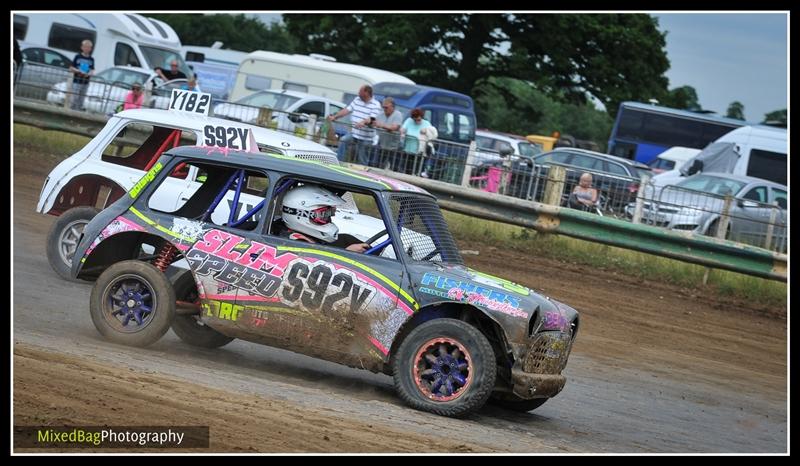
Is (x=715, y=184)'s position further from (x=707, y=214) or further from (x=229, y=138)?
(x=229, y=138)

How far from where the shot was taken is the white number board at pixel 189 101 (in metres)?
11.8

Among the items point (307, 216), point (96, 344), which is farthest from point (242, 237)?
point (96, 344)

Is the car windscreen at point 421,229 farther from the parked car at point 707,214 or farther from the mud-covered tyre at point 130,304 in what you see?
the parked car at point 707,214

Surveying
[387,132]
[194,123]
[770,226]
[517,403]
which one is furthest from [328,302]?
[387,132]

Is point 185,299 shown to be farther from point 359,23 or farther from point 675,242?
point 359,23

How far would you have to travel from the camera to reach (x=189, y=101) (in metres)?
11.9

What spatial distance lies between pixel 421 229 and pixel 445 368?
1152 mm

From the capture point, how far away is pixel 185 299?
880 cm

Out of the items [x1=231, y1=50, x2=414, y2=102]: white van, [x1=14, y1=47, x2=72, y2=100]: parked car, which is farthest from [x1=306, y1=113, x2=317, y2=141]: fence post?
[x1=231, y1=50, x2=414, y2=102]: white van

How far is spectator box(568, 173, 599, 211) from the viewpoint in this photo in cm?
1628

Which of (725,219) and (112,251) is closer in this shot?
(112,251)

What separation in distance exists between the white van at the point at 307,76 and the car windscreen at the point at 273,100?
4111 millimetres

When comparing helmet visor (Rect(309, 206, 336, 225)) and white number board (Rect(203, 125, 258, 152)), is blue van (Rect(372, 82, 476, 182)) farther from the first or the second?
helmet visor (Rect(309, 206, 336, 225))

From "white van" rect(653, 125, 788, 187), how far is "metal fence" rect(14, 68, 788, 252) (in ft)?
45.2
